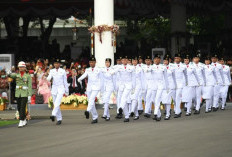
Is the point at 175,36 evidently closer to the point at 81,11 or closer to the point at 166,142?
the point at 81,11

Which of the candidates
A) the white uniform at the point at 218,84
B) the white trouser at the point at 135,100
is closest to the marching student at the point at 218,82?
the white uniform at the point at 218,84

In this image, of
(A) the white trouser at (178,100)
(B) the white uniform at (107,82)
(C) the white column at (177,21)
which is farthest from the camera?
(C) the white column at (177,21)

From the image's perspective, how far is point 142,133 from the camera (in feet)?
63.3

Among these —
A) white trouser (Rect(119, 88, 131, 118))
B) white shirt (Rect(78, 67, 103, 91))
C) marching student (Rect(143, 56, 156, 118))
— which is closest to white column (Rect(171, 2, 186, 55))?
marching student (Rect(143, 56, 156, 118))

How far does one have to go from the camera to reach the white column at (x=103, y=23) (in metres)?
33.5

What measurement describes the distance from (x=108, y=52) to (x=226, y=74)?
5.99 meters

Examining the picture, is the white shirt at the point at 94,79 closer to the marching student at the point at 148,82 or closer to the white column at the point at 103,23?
the marching student at the point at 148,82

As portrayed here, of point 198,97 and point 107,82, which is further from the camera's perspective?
point 198,97

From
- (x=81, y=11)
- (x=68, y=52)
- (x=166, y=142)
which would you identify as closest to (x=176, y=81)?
(x=166, y=142)

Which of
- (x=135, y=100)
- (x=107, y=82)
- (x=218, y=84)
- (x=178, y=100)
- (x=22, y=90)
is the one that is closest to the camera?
(x=22, y=90)

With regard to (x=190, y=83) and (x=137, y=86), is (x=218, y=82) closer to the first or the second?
(x=190, y=83)

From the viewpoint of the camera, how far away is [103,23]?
1321 inches

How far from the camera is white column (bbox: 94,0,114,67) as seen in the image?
33531 millimetres

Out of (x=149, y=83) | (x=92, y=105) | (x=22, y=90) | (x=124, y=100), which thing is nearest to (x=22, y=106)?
(x=22, y=90)
